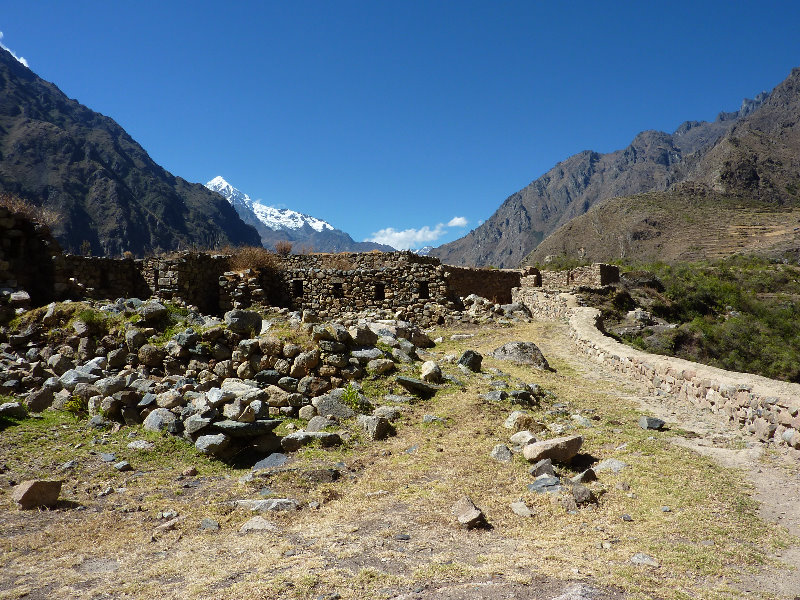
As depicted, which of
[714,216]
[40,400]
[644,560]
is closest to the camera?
[644,560]

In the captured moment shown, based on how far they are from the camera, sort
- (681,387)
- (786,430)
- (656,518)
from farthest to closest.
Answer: (681,387) → (786,430) → (656,518)

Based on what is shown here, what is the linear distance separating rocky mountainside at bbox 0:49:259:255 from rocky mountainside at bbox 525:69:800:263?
191 ft

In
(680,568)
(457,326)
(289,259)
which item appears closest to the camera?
(680,568)

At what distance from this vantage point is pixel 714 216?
2425 inches

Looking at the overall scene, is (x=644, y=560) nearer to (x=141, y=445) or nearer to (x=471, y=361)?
(x=141, y=445)

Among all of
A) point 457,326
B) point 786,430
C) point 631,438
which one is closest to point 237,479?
point 631,438

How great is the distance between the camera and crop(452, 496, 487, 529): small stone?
3.62 meters

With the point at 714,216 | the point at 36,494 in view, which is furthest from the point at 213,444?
the point at 714,216

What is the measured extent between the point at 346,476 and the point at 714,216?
237 feet

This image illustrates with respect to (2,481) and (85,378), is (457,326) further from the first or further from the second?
(2,481)

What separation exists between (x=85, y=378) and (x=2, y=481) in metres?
2.52

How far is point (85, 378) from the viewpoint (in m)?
6.71

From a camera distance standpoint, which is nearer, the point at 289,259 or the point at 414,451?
the point at 414,451

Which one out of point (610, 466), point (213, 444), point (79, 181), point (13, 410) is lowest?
point (610, 466)
